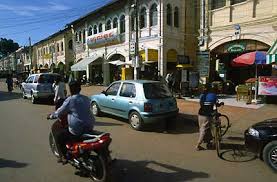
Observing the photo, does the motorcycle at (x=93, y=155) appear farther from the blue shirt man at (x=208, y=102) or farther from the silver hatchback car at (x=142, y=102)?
the silver hatchback car at (x=142, y=102)

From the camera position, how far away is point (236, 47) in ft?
62.0

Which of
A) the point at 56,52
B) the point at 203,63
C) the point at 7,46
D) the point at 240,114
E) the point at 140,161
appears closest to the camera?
the point at 140,161

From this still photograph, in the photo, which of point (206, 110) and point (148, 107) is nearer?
point (206, 110)


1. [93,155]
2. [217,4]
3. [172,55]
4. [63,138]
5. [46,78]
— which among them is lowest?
[93,155]

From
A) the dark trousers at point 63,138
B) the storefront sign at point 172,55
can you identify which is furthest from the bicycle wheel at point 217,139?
the storefront sign at point 172,55

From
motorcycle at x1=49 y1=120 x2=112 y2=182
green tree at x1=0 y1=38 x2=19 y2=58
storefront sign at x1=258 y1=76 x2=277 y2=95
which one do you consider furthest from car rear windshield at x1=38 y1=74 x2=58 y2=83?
green tree at x1=0 y1=38 x2=19 y2=58

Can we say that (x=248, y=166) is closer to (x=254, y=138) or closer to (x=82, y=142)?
(x=254, y=138)

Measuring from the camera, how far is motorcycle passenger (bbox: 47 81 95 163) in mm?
5781

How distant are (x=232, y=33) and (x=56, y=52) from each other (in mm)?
34197

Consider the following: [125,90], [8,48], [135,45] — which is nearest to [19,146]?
[125,90]

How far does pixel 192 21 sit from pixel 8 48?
361ft

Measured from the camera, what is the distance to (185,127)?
36.0ft

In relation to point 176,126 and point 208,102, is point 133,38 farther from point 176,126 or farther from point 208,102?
point 208,102

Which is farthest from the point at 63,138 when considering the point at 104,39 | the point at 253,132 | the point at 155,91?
the point at 104,39
